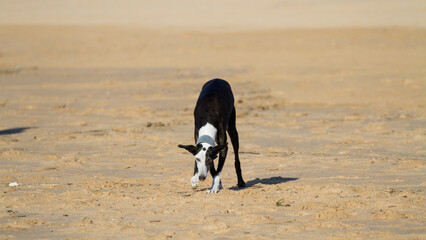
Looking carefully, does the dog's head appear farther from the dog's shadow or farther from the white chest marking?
the dog's shadow

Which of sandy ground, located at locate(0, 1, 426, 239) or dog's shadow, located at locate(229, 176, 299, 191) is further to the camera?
dog's shadow, located at locate(229, 176, 299, 191)

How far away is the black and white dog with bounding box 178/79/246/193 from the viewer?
9391 mm

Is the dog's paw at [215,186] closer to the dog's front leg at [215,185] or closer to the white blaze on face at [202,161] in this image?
the dog's front leg at [215,185]

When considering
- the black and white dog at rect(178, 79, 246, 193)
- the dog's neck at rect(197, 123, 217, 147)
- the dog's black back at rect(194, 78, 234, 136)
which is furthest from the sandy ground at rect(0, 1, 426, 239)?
the dog's black back at rect(194, 78, 234, 136)

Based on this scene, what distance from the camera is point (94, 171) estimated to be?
1202cm

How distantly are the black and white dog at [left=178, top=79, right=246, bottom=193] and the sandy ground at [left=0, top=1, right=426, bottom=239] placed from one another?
14.9 inches

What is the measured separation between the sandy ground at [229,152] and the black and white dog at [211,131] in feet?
1.24

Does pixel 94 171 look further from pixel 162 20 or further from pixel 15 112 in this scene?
pixel 162 20

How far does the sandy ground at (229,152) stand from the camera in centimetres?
824

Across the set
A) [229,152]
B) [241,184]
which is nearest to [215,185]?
[241,184]

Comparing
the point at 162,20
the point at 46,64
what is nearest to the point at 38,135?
the point at 46,64

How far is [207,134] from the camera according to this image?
32.0ft

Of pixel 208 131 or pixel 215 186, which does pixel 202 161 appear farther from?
pixel 215 186

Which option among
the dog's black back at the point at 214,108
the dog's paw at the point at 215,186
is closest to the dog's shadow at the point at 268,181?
the dog's paw at the point at 215,186
